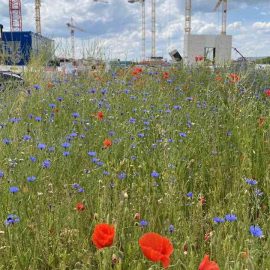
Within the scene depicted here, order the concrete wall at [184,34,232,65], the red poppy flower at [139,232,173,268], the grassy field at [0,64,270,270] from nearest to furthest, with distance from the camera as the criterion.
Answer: the red poppy flower at [139,232,173,268] < the grassy field at [0,64,270,270] < the concrete wall at [184,34,232,65]

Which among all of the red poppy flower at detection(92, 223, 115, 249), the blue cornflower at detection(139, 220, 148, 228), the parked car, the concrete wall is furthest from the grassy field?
the concrete wall

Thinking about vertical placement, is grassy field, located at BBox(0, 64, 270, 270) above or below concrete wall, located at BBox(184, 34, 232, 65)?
below

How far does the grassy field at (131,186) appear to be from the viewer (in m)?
1.92

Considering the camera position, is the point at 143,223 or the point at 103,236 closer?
the point at 103,236

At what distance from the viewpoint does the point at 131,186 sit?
9.13ft

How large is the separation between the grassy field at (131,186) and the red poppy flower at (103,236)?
0.76ft

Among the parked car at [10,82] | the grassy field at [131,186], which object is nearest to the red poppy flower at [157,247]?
the grassy field at [131,186]

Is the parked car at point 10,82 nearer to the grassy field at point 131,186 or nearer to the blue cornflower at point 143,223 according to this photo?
the grassy field at point 131,186

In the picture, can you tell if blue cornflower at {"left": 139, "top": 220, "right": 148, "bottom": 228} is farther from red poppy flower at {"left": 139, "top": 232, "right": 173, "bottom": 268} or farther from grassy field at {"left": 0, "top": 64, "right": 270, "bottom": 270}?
red poppy flower at {"left": 139, "top": 232, "right": 173, "bottom": 268}

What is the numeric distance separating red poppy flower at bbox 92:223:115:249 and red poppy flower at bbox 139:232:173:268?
0.36ft

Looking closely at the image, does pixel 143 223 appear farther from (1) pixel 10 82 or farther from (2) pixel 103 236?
(1) pixel 10 82

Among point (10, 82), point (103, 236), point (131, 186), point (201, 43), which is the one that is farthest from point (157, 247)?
point (201, 43)

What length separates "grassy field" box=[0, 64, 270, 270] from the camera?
1925 millimetres

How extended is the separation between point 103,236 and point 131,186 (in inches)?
56.6
